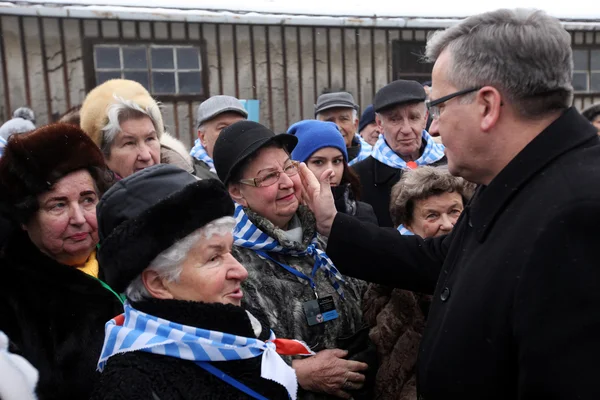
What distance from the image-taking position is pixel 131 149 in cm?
322

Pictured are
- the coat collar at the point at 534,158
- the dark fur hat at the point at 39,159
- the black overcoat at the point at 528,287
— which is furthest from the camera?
the dark fur hat at the point at 39,159

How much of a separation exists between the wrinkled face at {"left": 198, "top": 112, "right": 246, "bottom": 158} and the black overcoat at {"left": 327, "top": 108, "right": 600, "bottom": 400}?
10.8ft

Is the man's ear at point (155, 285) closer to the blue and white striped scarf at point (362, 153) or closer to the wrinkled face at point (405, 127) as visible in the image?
the wrinkled face at point (405, 127)

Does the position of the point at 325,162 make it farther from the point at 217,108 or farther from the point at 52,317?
the point at 52,317

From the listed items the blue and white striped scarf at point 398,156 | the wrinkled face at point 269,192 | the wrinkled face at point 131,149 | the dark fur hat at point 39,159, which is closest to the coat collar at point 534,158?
the wrinkled face at point 269,192

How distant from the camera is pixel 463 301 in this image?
162 cm

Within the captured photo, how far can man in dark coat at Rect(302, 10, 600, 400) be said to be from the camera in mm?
1404

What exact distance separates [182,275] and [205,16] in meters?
6.87

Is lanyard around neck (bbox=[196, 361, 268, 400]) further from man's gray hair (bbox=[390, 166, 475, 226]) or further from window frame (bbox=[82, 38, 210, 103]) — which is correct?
window frame (bbox=[82, 38, 210, 103])

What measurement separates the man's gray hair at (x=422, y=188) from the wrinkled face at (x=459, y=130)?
107 cm

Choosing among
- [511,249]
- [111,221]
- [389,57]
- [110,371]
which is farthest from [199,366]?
[389,57]

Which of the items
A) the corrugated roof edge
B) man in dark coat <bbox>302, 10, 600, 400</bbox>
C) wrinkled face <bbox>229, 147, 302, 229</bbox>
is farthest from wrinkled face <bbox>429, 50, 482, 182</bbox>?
the corrugated roof edge

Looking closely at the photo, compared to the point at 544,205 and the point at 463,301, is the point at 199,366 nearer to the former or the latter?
the point at 463,301

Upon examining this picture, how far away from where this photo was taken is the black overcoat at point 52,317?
195 centimetres
